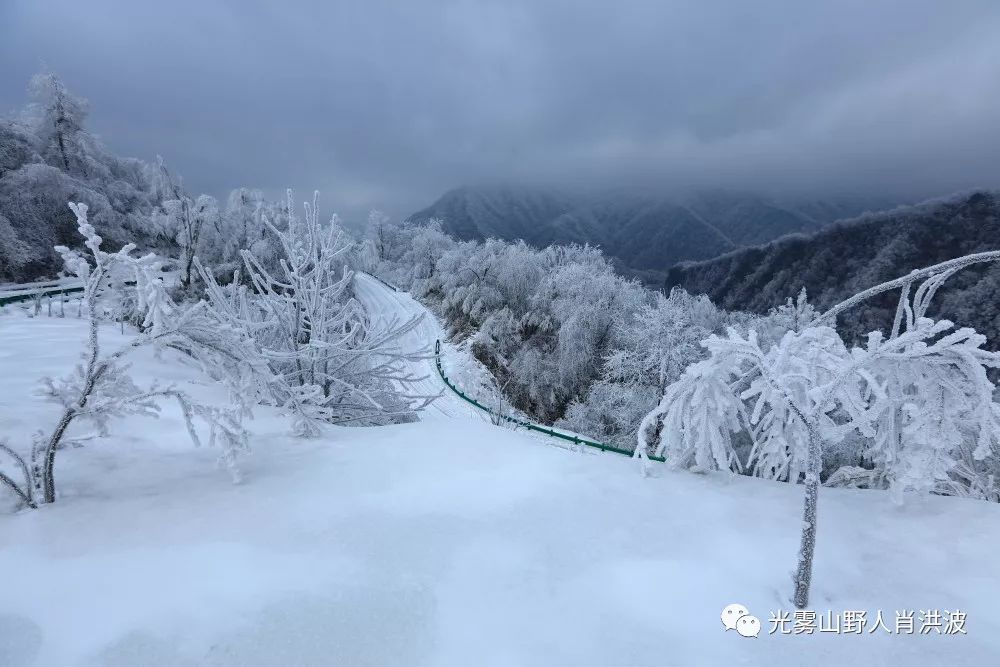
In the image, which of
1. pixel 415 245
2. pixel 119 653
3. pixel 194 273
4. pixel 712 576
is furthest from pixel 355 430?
pixel 415 245

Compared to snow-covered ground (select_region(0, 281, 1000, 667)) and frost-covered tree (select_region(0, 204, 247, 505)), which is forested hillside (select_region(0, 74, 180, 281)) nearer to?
snow-covered ground (select_region(0, 281, 1000, 667))

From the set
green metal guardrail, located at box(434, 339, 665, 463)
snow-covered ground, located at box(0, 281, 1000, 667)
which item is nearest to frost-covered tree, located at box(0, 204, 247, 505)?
snow-covered ground, located at box(0, 281, 1000, 667)

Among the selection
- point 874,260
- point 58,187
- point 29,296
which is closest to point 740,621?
point 29,296

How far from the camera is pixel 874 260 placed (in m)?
59.4

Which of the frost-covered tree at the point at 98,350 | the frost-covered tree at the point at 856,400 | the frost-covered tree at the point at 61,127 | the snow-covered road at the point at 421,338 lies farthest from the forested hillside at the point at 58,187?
the frost-covered tree at the point at 856,400

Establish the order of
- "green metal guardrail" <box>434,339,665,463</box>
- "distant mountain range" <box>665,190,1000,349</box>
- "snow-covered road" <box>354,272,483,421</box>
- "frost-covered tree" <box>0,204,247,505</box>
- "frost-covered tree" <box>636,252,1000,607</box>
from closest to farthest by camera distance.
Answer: "frost-covered tree" <box>636,252,1000,607</box>
"frost-covered tree" <box>0,204,247,505</box>
"green metal guardrail" <box>434,339,665,463</box>
"snow-covered road" <box>354,272,483,421</box>
"distant mountain range" <box>665,190,1000,349</box>

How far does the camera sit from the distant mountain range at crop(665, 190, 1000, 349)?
45.2m

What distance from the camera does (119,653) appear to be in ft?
9.37

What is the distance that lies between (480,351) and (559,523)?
92.7ft

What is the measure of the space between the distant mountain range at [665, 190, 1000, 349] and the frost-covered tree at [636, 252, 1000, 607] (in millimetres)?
49367

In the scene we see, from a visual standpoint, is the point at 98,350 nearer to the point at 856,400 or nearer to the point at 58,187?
the point at 856,400

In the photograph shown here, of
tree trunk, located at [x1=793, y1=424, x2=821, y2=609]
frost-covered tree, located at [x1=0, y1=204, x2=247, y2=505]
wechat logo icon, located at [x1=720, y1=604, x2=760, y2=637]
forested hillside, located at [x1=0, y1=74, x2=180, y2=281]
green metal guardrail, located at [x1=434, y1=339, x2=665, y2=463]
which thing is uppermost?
forested hillside, located at [x1=0, y1=74, x2=180, y2=281]

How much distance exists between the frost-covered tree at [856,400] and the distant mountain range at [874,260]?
49367mm

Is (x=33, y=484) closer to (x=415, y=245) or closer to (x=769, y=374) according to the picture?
(x=769, y=374)
